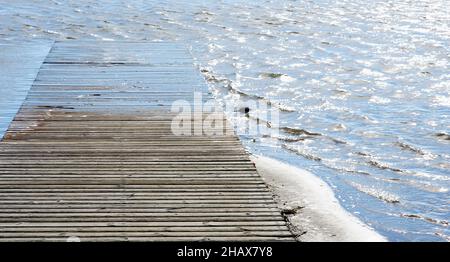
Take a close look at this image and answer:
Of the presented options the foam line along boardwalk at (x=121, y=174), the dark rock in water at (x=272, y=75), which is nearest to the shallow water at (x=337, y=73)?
the dark rock in water at (x=272, y=75)

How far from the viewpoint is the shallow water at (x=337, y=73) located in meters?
6.58

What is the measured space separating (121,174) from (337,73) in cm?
557

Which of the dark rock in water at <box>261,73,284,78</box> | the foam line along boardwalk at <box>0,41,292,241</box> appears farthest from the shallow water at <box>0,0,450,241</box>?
the foam line along boardwalk at <box>0,41,292,241</box>

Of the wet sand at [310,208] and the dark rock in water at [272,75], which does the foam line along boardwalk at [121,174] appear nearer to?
the wet sand at [310,208]

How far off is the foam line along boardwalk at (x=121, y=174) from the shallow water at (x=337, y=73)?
95 cm

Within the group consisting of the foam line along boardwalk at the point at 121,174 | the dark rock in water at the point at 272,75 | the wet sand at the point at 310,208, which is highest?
the foam line along boardwalk at the point at 121,174

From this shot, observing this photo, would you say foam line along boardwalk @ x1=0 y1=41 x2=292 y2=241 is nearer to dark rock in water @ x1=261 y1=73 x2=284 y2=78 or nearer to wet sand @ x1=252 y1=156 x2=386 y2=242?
wet sand @ x1=252 y1=156 x2=386 y2=242

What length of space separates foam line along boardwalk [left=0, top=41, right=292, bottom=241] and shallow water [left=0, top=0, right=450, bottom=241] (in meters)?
0.95

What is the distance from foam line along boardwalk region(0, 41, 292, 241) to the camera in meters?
4.68

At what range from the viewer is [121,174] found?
5.64m

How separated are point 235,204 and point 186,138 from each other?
1607 mm

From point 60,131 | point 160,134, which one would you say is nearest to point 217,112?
point 160,134
